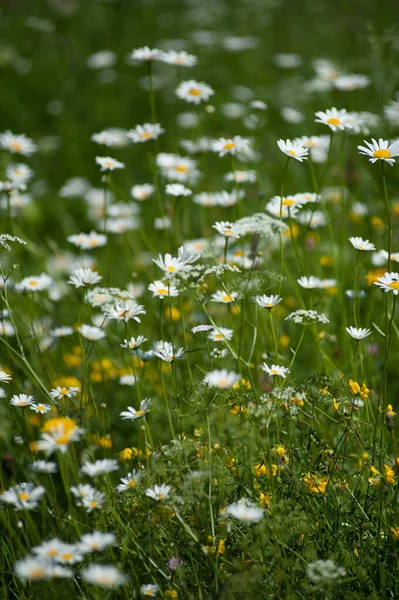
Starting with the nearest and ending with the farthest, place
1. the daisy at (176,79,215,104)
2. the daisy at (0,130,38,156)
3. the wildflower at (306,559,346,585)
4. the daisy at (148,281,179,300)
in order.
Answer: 1. the wildflower at (306,559,346,585)
2. the daisy at (148,281,179,300)
3. the daisy at (176,79,215,104)
4. the daisy at (0,130,38,156)

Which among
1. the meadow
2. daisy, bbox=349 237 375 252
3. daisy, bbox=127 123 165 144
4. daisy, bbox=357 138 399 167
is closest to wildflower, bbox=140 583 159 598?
the meadow

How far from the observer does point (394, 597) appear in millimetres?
1489

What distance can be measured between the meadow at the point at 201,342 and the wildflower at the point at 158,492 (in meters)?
0.01

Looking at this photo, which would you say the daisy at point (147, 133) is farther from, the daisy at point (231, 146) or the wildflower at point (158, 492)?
the wildflower at point (158, 492)

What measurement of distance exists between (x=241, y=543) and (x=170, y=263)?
0.88 meters

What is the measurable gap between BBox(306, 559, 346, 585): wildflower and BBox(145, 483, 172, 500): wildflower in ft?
1.26

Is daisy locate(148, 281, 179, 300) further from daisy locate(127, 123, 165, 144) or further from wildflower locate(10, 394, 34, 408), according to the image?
daisy locate(127, 123, 165, 144)

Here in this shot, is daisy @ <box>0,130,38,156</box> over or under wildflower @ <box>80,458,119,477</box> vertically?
over

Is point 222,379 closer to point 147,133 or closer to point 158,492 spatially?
point 158,492

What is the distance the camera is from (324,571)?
135 centimetres

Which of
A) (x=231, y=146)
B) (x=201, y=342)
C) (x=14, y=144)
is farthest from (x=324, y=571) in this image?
(x=14, y=144)

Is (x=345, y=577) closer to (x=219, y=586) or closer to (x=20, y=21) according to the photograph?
(x=219, y=586)

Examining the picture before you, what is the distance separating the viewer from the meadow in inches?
61.1

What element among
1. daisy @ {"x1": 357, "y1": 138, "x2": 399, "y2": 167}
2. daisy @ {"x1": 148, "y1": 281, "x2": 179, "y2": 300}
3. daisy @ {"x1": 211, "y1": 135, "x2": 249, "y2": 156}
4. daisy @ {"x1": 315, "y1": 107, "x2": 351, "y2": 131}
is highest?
daisy @ {"x1": 211, "y1": 135, "x2": 249, "y2": 156}
